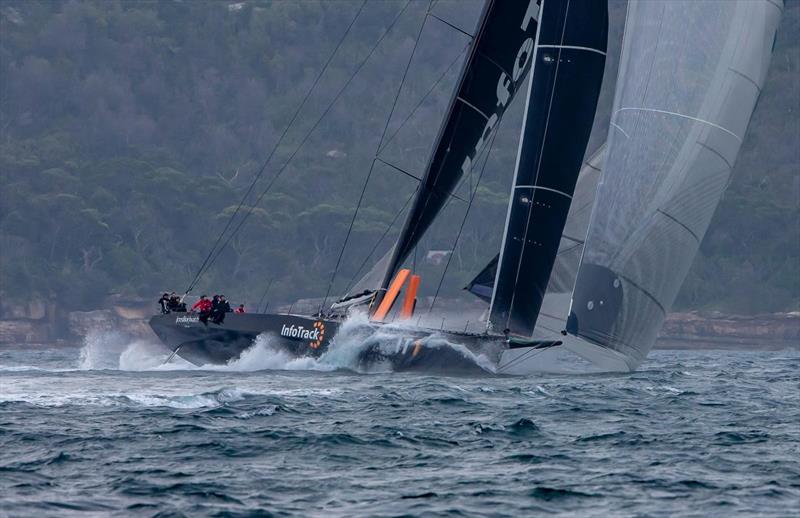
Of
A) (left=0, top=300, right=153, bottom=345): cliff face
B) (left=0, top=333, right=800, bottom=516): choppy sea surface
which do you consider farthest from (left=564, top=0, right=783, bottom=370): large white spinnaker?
(left=0, top=300, right=153, bottom=345): cliff face

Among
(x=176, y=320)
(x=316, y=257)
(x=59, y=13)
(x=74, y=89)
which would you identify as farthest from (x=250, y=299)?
(x=176, y=320)

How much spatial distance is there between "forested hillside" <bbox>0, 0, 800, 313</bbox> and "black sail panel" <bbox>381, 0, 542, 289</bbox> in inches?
1857

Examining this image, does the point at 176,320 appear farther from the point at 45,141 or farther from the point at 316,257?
the point at 45,141

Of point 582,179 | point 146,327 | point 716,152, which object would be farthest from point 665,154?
point 146,327

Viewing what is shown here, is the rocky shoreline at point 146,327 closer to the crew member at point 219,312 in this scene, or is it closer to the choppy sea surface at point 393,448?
the crew member at point 219,312

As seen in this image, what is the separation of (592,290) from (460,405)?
5066mm

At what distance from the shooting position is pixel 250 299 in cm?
8344

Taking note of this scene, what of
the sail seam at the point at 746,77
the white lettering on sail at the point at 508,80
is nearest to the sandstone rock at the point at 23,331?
the white lettering on sail at the point at 508,80

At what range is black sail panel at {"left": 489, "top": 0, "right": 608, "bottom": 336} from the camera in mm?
24141

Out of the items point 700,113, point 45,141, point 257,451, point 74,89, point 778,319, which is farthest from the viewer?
point 74,89

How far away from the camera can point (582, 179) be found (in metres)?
25.8

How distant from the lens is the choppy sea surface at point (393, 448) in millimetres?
11617

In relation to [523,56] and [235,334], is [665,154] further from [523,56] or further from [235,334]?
[235,334]

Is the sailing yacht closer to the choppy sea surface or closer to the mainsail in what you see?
the mainsail
